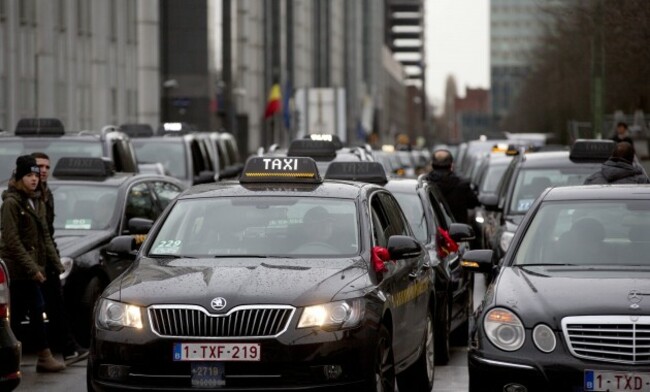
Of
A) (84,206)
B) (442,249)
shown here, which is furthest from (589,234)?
(84,206)

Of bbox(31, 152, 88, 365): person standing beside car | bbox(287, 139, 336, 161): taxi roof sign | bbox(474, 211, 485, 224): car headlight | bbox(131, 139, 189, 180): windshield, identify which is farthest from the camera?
bbox(131, 139, 189, 180): windshield

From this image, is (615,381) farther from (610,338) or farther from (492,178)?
(492,178)

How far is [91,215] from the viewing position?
15.5m

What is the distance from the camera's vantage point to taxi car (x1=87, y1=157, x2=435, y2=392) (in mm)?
9094

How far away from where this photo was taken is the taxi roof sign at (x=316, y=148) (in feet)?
71.9

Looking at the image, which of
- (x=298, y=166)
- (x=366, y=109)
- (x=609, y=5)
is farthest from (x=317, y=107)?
(x=366, y=109)

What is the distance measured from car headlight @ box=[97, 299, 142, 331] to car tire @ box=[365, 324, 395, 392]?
1328 millimetres

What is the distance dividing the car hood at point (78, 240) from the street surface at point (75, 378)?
3.17 ft

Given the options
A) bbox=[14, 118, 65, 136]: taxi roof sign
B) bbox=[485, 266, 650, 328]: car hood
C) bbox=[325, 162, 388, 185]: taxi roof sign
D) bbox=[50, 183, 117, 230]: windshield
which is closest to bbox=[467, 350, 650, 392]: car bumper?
bbox=[485, 266, 650, 328]: car hood

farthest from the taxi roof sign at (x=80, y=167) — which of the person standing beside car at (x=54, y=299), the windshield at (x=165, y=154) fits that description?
the windshield at (x=165, y=154)

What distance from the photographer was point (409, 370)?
36.6 feet

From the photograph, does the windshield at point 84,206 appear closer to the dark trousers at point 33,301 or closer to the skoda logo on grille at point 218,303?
the dark trousers at point 33,301

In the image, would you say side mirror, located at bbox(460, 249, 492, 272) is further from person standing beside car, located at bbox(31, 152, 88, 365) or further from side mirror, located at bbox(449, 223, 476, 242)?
person standing beside car, located at bbox(31, 152, 88, 365)

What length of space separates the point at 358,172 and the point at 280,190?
199 inches
